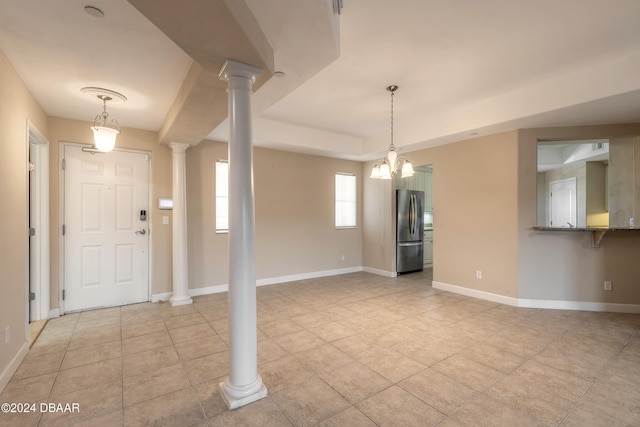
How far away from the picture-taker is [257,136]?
4555 millimetres

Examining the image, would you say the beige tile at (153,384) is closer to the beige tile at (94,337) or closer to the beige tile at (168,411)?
the beige tile at (168,411)

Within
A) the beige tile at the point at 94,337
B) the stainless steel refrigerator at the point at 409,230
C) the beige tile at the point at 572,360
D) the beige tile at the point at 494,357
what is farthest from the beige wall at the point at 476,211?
the beige tile at the point at 94,337

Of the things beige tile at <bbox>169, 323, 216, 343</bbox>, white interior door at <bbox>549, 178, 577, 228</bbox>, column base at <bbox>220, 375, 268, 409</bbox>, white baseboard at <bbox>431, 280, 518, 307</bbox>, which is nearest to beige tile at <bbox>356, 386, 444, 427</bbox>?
column base at <bbox>220, 375, 268, 409</bbox>

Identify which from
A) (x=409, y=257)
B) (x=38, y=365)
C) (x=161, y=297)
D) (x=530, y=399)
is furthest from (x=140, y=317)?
(x=409, y=257)

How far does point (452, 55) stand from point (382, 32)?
799 millimetres

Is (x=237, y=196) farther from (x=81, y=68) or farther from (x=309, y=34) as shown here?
(x=81, y=68)

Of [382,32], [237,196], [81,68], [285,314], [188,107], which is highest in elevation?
[382,32]

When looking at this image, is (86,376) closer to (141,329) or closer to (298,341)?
(141,329)

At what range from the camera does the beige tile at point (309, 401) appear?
1858 millimetres

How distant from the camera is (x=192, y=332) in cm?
318

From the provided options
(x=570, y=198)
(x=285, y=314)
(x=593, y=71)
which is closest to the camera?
(x=593, y=71)

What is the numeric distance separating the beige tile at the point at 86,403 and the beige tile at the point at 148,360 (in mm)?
181

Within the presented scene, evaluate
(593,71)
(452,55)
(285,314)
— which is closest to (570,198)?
(593,71)

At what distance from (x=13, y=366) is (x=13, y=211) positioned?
127cm
